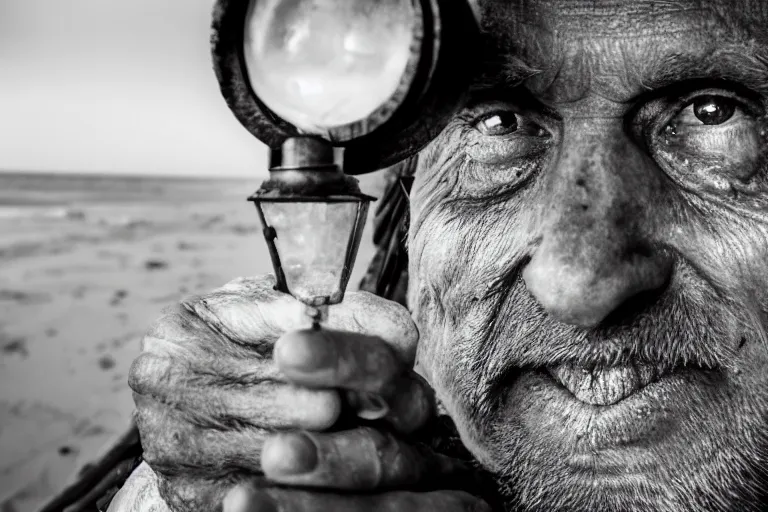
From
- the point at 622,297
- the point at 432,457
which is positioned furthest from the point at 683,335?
the point at 432,457

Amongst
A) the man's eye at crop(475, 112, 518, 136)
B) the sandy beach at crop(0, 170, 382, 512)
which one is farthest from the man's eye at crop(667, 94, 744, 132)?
the sandy beach at crop(0, 170, 382, 512)

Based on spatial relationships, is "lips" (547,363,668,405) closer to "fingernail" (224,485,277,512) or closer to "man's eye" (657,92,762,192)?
"man's eye" (657,92,762,192)

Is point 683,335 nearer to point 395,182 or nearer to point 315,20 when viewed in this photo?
point 315,20

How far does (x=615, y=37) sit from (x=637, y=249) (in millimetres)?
346

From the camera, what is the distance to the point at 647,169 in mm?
1084

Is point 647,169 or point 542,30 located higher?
point 542,30

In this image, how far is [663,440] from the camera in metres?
1.08

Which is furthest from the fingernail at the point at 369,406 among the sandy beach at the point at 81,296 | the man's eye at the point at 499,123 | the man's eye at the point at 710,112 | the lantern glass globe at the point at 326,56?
the sandy beach at the point at 81,296

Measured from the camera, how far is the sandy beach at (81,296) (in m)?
4.41

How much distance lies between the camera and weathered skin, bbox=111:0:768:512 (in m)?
1.03

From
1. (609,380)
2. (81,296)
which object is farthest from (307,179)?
(81,296)

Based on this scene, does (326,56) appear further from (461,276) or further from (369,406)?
(461,276)

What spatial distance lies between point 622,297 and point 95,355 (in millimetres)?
5131

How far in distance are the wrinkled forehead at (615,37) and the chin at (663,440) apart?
18.3 inches
